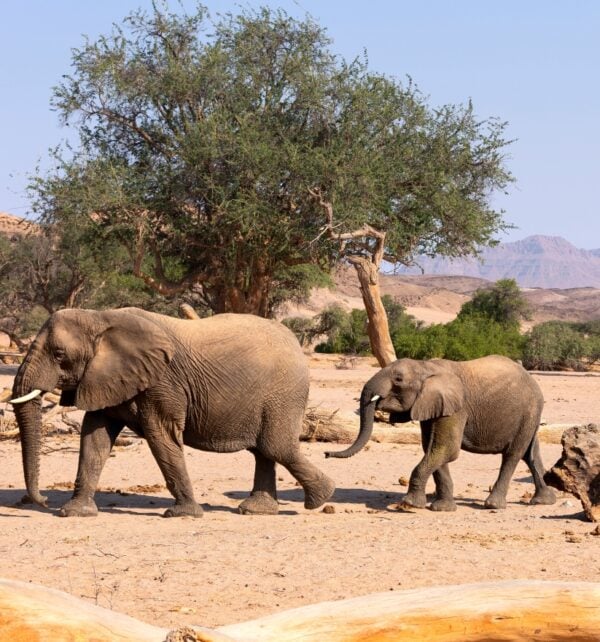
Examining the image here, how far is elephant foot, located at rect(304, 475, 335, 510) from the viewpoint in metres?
10.8

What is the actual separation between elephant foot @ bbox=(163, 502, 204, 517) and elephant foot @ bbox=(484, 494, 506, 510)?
9.64 ft

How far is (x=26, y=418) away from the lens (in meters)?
9.95

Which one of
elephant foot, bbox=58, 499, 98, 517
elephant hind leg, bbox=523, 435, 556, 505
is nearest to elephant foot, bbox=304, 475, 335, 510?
elephant foot, bbox=58, 499, 98, 517

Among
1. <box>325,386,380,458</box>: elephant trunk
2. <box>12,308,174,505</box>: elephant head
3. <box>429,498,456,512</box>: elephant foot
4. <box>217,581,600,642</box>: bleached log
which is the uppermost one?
<box>12,308,174,505</box>: elephant head

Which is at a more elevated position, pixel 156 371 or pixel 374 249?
pixel 374 249

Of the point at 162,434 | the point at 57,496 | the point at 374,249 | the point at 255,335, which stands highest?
the point at 374,249

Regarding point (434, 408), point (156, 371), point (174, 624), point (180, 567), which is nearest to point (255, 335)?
point (156, 371)

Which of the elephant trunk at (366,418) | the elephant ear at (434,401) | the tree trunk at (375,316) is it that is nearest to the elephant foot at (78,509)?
the elephant trunk at (366,418)

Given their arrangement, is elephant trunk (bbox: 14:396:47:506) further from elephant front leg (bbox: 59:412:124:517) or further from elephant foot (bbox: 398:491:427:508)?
elephant foot (bbox: 398:491:427:508)

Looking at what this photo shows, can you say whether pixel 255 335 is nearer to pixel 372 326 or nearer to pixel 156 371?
pixel 156 371

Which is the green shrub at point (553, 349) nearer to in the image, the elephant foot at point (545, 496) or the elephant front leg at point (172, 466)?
the elephant foot at point (545, 496)

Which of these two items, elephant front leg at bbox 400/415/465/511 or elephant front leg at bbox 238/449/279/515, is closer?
elephant front leg at bbox 238/449/279/515

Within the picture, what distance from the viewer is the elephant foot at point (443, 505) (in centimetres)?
→ 1113

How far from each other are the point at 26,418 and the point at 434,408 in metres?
3.92
